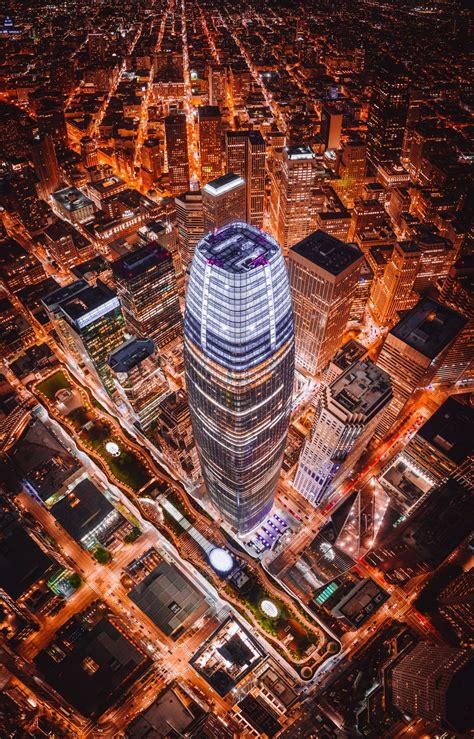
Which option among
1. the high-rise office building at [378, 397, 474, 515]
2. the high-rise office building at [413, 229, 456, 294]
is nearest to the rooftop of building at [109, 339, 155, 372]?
the high-rise office building at [378, 397, 474, 515]

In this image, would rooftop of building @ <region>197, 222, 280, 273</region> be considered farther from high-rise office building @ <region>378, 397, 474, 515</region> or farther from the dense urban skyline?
high-rise office building @ <region>378, 397, 474, 515</region>

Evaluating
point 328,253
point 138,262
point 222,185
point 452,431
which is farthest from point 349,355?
point 138,262

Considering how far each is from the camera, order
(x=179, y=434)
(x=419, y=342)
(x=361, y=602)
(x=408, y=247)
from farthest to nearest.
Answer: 1. (x=408, y=247)
2. (x=179, y=434)
3. (x=419, y=342)
4. (x=361, y=602)

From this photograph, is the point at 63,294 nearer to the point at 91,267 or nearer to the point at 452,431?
the point at 91,267

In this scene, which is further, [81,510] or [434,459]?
[434,459]

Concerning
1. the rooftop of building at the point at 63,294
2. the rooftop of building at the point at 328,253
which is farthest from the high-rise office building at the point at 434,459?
the rooftop of building at the point at 63,294

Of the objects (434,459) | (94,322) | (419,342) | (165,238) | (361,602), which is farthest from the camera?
(165,238)

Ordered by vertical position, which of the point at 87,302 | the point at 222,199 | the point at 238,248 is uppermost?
the point at 87,302
